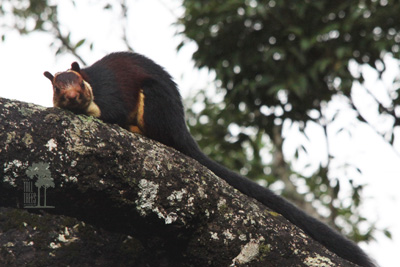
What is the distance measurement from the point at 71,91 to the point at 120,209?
4.52 feet

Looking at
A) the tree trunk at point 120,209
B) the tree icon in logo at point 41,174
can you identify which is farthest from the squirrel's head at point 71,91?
the tree icon in logo at point 41,174

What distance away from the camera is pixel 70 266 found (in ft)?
7.38

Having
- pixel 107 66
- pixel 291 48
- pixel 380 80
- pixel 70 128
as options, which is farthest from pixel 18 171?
pixel 380 80

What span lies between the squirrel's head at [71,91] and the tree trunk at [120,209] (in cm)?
93

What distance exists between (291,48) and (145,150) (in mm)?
2814

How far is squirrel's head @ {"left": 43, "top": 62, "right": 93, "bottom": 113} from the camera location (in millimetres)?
3137

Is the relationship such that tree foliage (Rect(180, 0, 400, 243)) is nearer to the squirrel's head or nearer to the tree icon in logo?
the squirrel's head

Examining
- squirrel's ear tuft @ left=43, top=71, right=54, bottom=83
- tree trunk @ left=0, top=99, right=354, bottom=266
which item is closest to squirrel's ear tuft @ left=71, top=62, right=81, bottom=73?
squirrel's ear tuft @ left=43, top=71, right=54, bottom=83

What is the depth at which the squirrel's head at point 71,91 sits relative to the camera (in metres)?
3.14

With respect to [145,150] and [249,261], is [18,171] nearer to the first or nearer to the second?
[145,150]

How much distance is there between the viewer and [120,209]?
1.96 m

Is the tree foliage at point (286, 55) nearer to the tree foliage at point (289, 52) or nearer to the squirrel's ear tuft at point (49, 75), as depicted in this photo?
the tree foliage at point (289, 52)

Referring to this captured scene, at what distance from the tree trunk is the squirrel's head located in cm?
93

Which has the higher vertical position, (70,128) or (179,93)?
(179,93)
